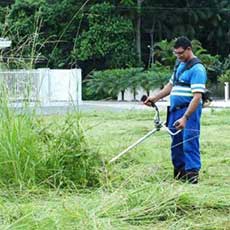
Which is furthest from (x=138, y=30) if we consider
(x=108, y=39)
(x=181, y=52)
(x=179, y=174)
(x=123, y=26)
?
(x=179, y=174)

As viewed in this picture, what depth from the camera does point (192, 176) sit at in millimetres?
5859

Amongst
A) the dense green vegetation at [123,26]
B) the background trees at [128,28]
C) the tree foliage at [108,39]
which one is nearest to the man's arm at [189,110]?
the background trees at [128,28]

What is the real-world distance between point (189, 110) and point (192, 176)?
0.58 meters

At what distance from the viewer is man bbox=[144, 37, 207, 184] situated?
19.1ft

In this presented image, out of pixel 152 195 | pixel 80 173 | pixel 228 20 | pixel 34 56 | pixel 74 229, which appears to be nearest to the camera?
pixel 74 229

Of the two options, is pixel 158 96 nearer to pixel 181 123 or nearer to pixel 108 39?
pixel 181 123

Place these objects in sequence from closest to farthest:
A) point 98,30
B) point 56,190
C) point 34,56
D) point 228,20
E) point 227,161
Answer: point 56,190, point 34,56, point 227,161, point 98,30, point 228,20

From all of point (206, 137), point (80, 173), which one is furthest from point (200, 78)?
point (206, 137)

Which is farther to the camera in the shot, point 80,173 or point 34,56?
point 34,56

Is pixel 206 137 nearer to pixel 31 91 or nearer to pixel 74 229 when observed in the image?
pixel 31 91

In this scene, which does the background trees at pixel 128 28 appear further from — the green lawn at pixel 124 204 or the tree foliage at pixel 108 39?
the green lawn at pixel 124 204

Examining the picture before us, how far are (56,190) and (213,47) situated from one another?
34533 millimetres

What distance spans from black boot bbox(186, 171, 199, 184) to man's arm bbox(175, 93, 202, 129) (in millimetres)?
446

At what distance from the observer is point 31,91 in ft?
18.7
